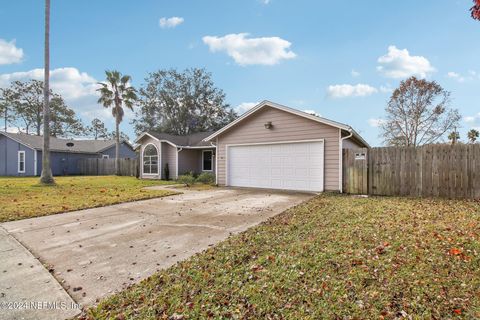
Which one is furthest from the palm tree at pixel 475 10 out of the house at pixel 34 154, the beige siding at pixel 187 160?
the house at pixel 34 154

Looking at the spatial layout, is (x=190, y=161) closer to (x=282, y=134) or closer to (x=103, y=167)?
(x=282, y=134)

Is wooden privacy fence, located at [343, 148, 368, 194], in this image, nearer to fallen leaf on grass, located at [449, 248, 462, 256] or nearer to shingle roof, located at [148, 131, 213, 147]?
fallen leaf on grass, located at [449, 248, 462, 256]

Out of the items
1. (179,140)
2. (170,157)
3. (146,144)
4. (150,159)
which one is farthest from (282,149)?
(146,144)

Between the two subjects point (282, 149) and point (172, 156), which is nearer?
point (282, 149)

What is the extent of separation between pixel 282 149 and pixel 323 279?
29.0 feet

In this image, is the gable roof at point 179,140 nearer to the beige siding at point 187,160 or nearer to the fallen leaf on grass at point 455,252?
the beige siding at point 187,160

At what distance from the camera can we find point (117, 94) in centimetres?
2238

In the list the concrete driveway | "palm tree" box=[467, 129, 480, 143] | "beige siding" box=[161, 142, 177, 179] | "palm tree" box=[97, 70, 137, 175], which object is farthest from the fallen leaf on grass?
"palm tree" box=[97, 70, 137, 175]

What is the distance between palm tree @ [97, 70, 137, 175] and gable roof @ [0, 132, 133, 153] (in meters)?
6.08

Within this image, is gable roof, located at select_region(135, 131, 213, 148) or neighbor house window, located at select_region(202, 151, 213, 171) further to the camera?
neighbor house window, located at select_region(202, 151, 213, 171)

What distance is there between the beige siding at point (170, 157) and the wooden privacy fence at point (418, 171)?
1169 cm

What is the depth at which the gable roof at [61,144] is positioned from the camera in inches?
877

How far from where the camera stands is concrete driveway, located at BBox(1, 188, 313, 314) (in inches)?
122

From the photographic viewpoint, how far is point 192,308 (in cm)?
233
